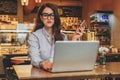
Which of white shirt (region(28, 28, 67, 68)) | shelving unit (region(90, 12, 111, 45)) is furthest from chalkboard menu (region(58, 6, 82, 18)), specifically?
white shirt (region(28, 28, 67, 68))

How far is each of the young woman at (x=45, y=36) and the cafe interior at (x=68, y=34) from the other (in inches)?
5.1

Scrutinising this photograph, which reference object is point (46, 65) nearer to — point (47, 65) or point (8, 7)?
point (47, 65)

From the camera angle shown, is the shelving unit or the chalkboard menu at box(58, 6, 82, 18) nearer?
the shelving unit

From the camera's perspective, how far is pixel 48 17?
2562 millimetres

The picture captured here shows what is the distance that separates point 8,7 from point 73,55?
7.93 metres

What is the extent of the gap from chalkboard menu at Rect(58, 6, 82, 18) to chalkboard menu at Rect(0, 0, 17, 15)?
5.49 feet

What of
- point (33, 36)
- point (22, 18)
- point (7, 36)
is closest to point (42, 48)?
point (33, 36)

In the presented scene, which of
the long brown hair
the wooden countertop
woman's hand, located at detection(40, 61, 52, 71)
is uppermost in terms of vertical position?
the long brown hair

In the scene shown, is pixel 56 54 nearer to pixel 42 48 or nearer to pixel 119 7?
pixel 42 48

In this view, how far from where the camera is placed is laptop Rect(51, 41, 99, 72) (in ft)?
7.13

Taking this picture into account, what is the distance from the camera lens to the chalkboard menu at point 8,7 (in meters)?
9.73

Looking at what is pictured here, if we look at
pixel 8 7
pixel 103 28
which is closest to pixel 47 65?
pixel 103 28

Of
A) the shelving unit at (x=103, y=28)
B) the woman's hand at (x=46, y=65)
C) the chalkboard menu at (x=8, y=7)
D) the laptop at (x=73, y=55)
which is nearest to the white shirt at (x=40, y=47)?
the woman's hand at (x=46, y=65)

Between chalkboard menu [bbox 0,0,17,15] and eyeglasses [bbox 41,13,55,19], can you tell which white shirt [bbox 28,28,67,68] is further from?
chalkboard menu [bbox 0,0,17,15]
